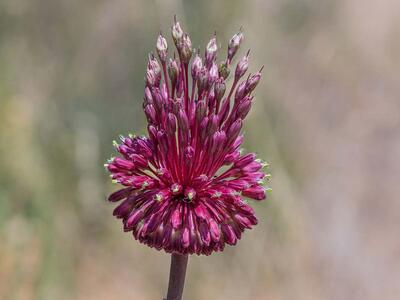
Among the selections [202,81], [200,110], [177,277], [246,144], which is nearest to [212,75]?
[202,81]

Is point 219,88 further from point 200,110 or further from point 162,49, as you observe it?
point 162,49

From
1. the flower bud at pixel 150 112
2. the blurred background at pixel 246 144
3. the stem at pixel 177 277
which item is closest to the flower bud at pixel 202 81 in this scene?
the flower bud at pixel 150 112

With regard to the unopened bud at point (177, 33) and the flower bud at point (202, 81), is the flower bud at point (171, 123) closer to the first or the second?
the flower bud at point (202, 81)

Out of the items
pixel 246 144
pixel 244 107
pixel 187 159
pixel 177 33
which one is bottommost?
pixel 187 159

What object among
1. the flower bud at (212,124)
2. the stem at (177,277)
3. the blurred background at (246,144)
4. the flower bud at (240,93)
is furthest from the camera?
the blurred background at (246,144)

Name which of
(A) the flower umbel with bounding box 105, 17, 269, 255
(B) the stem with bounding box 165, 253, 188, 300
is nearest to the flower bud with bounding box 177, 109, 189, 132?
(A) the flower umbel with bounding box 105, 17, 269, 255
